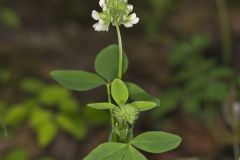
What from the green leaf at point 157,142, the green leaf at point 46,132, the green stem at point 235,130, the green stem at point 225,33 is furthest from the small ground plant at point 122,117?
the green stem at point 225,33

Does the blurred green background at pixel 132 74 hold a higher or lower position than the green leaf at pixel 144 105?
lower

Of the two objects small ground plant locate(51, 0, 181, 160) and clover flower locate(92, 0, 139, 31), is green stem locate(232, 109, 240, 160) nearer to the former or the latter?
small ground plant locate(51, 0, 181, 160)

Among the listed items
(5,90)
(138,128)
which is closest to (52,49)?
(5,90)

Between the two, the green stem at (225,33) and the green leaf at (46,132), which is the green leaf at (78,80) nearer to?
the green leaf at (46,132)

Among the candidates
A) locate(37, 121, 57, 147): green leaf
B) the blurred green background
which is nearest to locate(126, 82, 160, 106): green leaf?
the blurred green background

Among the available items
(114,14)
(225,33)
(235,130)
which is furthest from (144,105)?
(225,33)

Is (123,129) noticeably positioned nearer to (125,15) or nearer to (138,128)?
(125,15)

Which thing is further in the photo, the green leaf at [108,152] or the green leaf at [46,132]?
the green leaf at [46,132]

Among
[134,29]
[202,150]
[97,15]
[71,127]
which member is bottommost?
[202,150]
